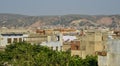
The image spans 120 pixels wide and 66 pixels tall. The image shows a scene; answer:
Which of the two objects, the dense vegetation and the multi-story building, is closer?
the dense vegetation

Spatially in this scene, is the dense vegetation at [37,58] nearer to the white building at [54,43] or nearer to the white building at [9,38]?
the white building at [54,43]

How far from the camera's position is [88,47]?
165 ft

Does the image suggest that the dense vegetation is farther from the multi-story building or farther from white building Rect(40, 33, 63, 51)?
white building Rect(40, 33, 63, 51)

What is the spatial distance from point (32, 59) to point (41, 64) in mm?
2028

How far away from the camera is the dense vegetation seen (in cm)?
3700

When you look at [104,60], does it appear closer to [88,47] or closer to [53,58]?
[53,58]

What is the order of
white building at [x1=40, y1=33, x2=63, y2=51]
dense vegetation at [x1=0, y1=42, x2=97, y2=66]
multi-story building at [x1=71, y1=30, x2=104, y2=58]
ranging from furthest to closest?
white building at [x1=40, y1=33, x2=63, y2=51] < multi-story building at [x1=71, y1=30, x2=104, y2=58] < dense vegetation at [x1=0, y1=42, x2=97, y2=66]

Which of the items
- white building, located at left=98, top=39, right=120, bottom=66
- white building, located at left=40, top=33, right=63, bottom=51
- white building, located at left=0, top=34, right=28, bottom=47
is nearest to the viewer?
white building, located at left=98, top=39, right=120, bottom=66

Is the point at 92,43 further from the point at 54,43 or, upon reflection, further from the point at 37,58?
the point at 37,58

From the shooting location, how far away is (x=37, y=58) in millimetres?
37625

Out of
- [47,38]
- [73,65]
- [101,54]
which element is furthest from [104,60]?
[47,38]

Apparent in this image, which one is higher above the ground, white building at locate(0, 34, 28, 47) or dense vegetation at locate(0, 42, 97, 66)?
white building at locate(0, 34, 28, 47)

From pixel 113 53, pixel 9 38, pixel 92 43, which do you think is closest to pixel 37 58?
pixel 113 53

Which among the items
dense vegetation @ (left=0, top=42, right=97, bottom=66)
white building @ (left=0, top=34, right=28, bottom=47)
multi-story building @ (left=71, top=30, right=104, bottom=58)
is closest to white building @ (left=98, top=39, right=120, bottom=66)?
dense vegetation @ (left=0, top=42, right=97, bottom=66)
